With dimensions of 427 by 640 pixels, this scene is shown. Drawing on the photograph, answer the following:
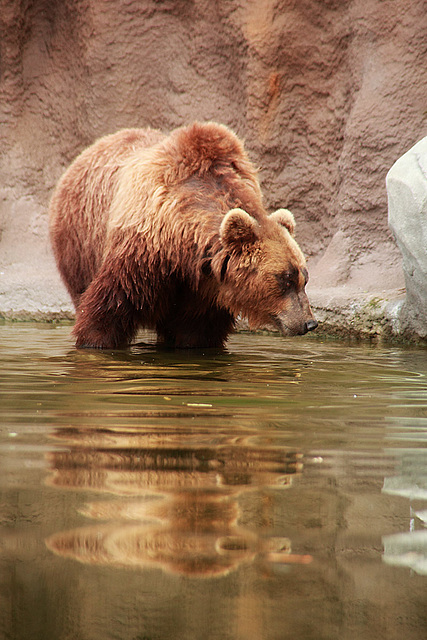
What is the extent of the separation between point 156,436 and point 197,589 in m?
1.20

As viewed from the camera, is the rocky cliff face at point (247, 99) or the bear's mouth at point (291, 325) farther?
the rocky cliff face at point (247, 99)

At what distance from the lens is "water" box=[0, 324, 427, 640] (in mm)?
1260

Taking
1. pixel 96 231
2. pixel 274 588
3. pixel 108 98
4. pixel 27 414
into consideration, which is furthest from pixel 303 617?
pixel 108 98

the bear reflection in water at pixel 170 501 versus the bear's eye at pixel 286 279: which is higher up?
the bear's eye at pixel 286 279

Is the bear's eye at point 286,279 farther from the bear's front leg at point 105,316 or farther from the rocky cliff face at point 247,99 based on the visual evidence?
the rocky cliff face at point 247,99

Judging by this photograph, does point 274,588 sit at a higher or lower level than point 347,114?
lower

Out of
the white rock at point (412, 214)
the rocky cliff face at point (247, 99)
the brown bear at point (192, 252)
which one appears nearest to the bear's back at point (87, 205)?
the brown bear at point (192, 252)

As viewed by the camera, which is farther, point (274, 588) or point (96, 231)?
point (96, 231)

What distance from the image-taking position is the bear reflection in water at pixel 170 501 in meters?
1.46

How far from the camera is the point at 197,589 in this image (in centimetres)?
132

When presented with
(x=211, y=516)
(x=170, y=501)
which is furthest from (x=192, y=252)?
(x=211, y=516)

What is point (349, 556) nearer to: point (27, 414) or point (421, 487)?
point (421, 487)

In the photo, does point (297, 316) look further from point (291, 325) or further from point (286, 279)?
point (286, 279)

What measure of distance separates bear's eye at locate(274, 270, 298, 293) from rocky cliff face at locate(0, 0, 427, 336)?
2.60 meters
